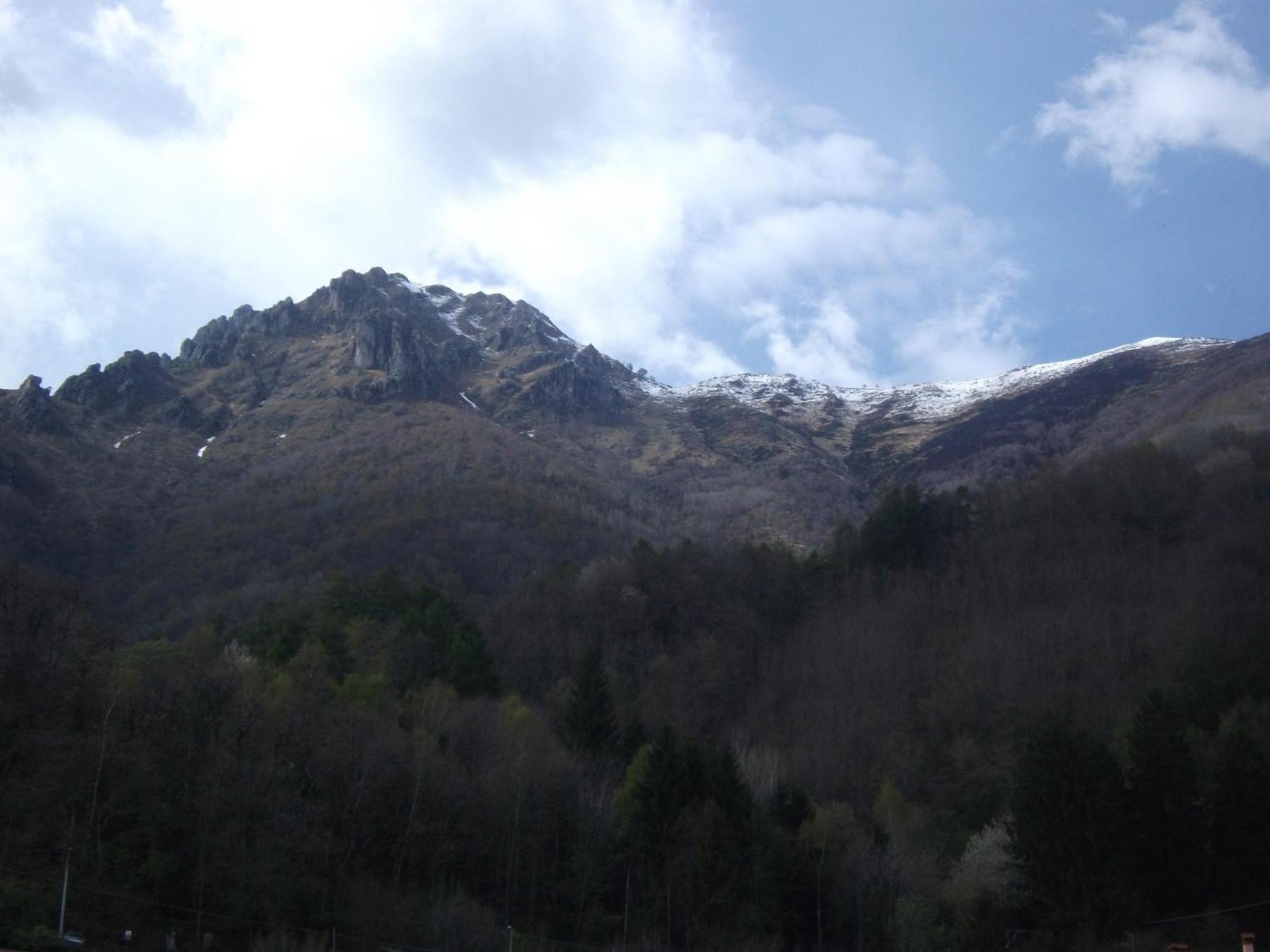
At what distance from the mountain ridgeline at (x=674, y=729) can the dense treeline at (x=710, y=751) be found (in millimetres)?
223

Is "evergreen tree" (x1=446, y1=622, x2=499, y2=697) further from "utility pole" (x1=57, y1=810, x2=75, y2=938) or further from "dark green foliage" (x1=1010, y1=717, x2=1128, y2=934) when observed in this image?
"utility pole" (x1=57, y1=810, x2=75, y2=938)

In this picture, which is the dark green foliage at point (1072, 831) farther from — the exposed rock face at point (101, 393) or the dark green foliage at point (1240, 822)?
the exposed rock face at point (101, 393)

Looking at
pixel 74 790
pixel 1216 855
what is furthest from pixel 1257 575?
pixel 74 790

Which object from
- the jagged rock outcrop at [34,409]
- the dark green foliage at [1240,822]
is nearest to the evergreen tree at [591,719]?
the dark green foliage at [1240,822]

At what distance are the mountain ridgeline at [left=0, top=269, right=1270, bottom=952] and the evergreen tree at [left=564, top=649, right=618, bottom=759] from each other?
1.09 ft

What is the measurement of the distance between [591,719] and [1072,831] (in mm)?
29462

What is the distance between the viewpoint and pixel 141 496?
15700cm

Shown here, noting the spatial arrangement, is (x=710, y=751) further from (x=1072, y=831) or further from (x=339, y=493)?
(x=339, y=493)

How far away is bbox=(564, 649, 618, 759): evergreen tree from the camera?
226 feet

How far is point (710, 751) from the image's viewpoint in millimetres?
62969

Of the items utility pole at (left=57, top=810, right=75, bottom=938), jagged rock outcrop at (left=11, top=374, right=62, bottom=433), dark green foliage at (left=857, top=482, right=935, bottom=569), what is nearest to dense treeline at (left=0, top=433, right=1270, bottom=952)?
utility pole at (left=57, top=810, right=75, bottom=938)

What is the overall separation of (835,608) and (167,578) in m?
75.7

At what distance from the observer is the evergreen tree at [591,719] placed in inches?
2712

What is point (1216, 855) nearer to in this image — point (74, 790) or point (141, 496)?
point (74, 790)
